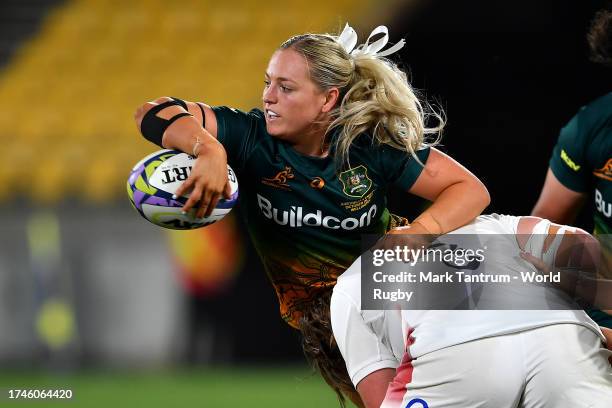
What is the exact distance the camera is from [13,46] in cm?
969

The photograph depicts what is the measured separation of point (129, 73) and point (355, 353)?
22.7 feet

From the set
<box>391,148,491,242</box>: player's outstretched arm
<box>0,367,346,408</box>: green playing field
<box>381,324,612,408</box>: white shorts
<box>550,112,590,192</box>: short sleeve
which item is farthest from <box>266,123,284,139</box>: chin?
<box>0,367,346,408</box>: green playing field

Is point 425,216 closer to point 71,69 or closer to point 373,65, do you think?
point 373,65

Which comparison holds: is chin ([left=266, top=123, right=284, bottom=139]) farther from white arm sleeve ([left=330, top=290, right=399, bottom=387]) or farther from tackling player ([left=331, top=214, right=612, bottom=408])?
tackling player ([left=331, top=214, right=612, bottom=408])

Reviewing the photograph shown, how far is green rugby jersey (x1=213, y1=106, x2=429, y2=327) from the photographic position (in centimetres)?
329

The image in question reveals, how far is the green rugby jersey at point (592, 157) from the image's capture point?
3928 millimetres

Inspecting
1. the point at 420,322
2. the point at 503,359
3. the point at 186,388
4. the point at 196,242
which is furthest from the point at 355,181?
the point at 196,242

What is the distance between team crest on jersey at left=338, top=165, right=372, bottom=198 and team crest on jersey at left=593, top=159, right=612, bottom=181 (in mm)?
1155

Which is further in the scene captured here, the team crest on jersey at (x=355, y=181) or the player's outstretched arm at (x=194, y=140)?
the team crest on jersey at (x=355, y=181)

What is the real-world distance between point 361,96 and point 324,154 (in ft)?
0.81

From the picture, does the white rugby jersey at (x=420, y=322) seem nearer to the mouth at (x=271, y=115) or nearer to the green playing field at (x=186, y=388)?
the mouth at (x=271, y=115)

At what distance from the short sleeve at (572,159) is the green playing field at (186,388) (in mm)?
2514

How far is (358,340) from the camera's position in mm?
2820

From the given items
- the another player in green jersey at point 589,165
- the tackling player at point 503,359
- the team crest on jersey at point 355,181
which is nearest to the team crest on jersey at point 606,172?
the another player in green jersey at point 589,165
